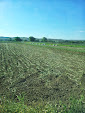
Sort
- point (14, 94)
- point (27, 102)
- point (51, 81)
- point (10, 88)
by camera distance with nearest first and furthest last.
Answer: point (27, 102), point (14, 94), point (10, 88), point (51, 81)

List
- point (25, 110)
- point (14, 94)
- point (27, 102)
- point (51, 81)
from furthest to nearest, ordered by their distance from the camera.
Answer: point (51, 81) < point (14, 94) < point (27, 102) < point (25, 110)

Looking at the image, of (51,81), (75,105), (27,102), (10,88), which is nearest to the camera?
(75,105)

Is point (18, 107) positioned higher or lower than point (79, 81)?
higher

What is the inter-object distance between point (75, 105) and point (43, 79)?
431 centimetres

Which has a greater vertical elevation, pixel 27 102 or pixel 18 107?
pixel 18 107

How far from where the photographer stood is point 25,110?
123 inches

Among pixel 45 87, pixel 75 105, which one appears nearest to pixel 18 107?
pixel 75 105

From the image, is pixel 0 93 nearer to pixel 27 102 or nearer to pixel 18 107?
pixel 27 102

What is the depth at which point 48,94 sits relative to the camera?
226 inches

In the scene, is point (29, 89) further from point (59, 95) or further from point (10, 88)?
point (59, 95)

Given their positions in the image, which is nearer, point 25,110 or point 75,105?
point 25,110

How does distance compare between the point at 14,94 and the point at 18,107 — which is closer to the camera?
the point at 18,107

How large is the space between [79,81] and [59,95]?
8.03ft

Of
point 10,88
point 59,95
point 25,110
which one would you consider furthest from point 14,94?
point 25,110
